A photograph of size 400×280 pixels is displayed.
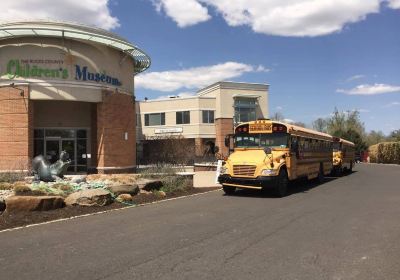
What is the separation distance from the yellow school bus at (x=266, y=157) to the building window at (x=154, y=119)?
4630 centimetres

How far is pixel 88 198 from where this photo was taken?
13.7 metres

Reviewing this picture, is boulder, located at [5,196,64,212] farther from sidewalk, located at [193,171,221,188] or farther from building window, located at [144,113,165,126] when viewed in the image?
building window, located at [144,113,165,126]

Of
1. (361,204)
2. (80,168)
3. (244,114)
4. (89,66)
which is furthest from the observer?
(244,114)

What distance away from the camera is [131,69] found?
110 ft

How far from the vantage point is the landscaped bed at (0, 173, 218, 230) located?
1207 centimetres

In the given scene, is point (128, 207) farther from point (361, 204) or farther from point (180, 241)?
point (361, 204)

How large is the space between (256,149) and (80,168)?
1769 centimetres

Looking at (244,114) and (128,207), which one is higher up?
(244,114)

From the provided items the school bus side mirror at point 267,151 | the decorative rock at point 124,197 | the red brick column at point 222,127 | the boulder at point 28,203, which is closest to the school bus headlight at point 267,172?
the school bus side mirror at point 267,151

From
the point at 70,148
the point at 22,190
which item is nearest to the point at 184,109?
the point at 70,148

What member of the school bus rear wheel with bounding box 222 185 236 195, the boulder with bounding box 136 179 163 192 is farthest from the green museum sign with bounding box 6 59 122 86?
the school bus rear wheel with bounding box 222 185 236 195

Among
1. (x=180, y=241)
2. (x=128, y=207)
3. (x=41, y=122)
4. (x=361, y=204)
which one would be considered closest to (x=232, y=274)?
(x=180, y=241)

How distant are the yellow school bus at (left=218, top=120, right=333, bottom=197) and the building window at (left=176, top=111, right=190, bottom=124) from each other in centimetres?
4387

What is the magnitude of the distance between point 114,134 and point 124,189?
1572cm
